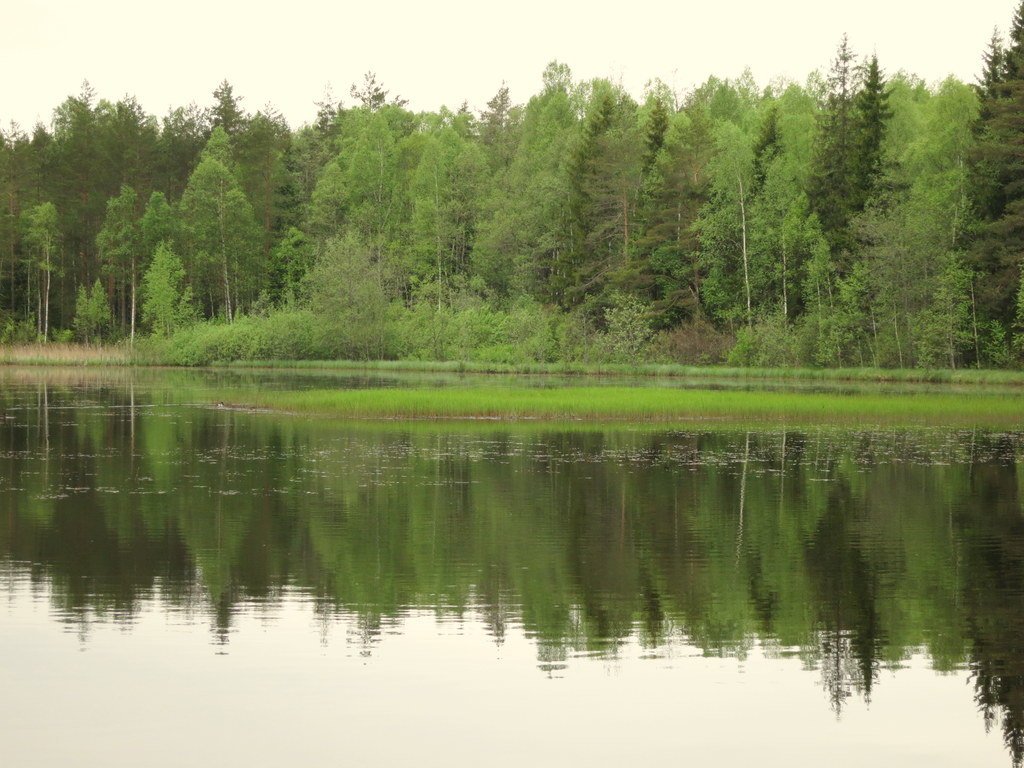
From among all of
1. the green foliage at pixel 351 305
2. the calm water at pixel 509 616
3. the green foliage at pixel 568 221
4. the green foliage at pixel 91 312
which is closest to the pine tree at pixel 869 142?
the green foliage at pixel 568 221

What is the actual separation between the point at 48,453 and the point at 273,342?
247 feet

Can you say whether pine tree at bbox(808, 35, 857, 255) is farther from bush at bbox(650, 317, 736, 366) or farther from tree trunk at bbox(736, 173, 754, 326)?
bush at bbox(650, 317, 736, 366)

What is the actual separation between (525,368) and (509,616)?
81.4m

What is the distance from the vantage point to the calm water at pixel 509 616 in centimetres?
1131

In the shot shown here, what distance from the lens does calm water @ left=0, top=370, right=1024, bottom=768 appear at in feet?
37.1

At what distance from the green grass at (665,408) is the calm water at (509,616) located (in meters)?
17.8

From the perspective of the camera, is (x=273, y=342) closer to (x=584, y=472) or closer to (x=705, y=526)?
(x=584, y=472)

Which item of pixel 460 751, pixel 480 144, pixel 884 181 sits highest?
pixel 480 144

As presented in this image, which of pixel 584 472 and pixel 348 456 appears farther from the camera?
pixel 348 456

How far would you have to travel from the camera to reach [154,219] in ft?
405

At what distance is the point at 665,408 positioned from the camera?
50.7 metres

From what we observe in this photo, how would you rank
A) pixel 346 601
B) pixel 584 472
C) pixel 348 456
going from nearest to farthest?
pixel 346 601 < pixel 584 472 < pixel 348 456

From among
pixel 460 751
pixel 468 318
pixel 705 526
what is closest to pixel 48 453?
pixel 705 526

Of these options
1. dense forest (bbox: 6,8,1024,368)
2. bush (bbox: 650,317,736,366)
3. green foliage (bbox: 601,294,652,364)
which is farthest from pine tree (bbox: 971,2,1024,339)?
green foliage (bbox: 601,294,652,364)
